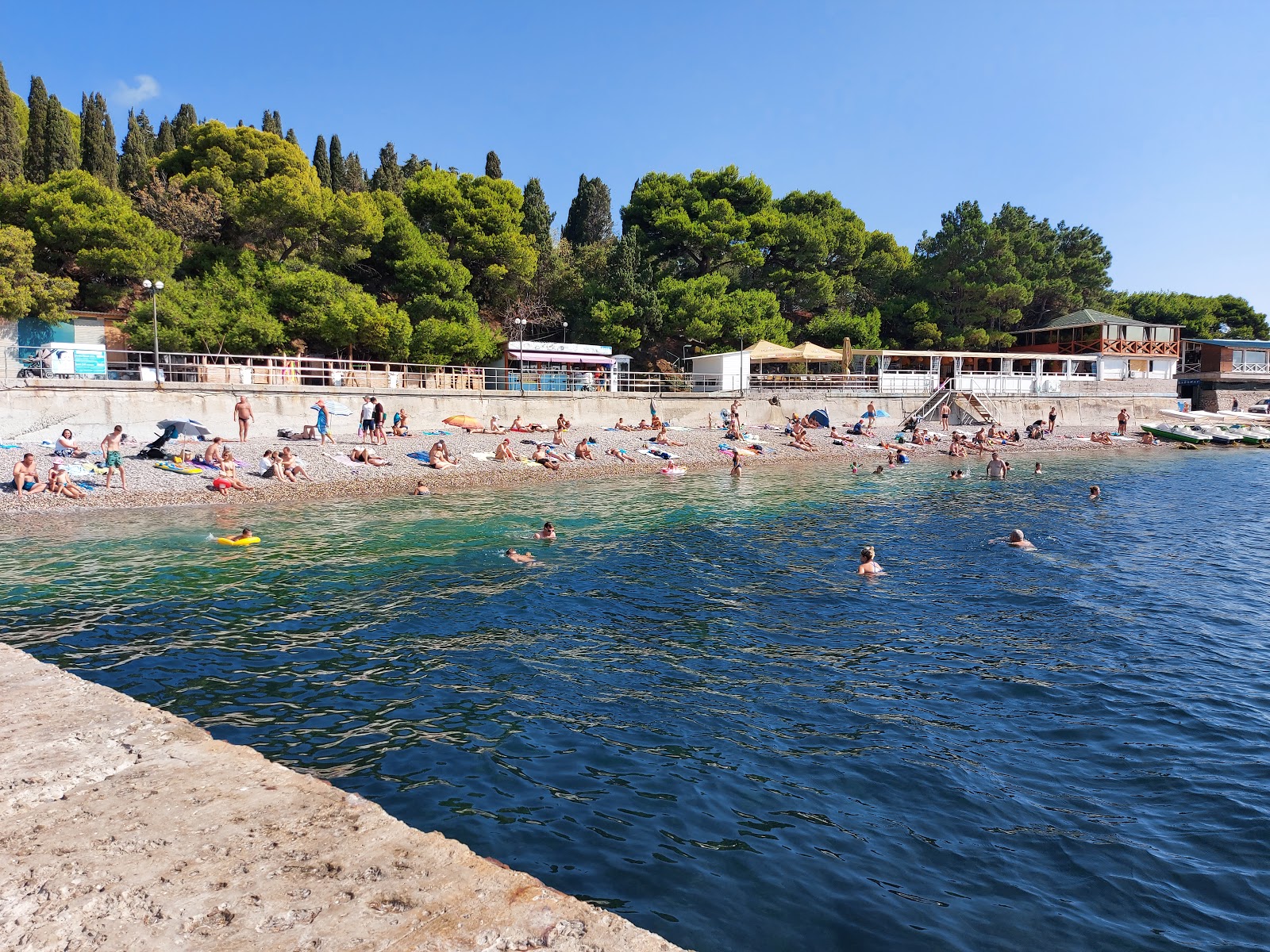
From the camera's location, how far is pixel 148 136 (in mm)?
61500

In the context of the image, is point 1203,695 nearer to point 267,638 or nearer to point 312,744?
point 312,744

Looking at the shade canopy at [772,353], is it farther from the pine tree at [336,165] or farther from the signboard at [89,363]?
the pine tree at [336,165]

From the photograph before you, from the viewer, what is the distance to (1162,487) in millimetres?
27281

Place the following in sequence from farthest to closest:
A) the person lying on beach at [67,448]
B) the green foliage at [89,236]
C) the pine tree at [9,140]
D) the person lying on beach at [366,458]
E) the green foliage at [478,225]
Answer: the green foliage at [478,225], the pine tree at [9,140], the green foliage at [89,236], the person lying on beach at [366,458], the person lying on beach at [67,448]

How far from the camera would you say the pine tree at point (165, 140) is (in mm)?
56375

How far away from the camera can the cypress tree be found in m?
61.4

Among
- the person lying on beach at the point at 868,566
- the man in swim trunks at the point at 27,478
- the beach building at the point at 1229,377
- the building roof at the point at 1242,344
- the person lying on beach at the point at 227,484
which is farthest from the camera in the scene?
the building roof at the point at 1242,344

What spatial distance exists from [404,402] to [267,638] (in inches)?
932

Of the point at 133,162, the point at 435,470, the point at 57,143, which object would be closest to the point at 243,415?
the point at 435,470

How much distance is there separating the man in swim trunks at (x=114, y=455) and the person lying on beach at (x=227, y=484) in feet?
7.15

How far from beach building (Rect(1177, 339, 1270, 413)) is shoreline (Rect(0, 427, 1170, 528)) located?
821 inches

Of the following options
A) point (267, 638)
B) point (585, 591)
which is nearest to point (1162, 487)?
point (585, 591)

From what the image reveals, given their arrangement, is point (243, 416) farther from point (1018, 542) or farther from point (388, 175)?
point (388, 175)

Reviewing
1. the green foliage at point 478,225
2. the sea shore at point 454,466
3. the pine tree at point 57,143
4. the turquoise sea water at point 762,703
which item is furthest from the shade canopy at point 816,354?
the pine tree at point 57,143
